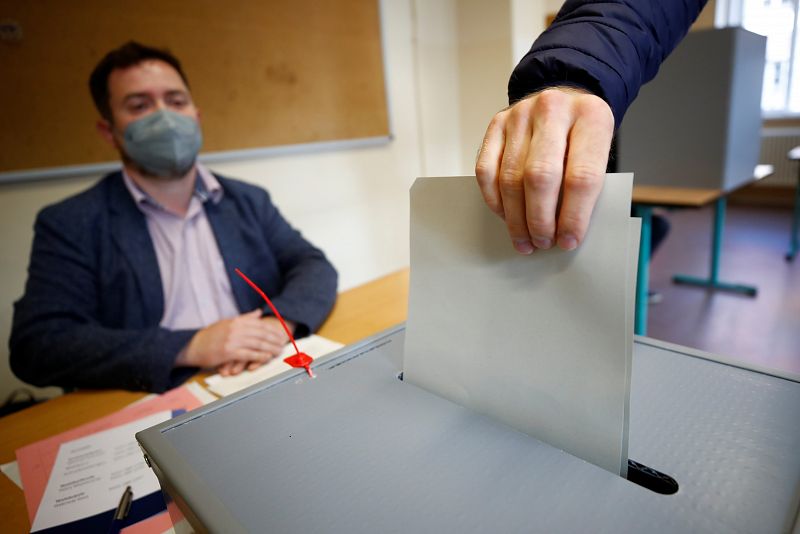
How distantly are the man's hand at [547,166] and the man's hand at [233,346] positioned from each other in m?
0.63

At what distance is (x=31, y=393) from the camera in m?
1.59

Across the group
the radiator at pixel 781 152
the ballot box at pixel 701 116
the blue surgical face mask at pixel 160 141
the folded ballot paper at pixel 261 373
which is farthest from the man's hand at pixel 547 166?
the radiator at pixel 781 152

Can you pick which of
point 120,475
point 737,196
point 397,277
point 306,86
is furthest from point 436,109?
point 737,196

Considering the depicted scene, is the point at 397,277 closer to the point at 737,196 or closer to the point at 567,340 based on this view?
the point at 567,340

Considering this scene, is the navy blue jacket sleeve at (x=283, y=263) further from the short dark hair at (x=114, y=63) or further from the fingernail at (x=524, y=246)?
the fingernail at (x=524, y=246)

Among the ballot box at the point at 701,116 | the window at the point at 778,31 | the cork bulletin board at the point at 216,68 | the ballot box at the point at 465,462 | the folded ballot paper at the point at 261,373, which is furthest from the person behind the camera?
the window at the point at 778,31

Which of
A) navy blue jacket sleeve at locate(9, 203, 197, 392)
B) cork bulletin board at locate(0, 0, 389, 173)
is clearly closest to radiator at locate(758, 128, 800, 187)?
cork bulletin board at locate(0, 0, 389, 173)

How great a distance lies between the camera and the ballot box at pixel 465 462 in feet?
1.02

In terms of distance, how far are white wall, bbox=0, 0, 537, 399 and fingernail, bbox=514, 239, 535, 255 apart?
175 centimetres

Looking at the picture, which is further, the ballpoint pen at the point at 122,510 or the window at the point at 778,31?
the window at the point at 778,31

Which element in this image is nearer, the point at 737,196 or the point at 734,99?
the point at 734,99

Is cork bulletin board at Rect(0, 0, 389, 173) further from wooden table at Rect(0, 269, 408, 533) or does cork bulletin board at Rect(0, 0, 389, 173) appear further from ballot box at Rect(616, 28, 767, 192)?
ballot box at Rect(616, 28, 767, 192)

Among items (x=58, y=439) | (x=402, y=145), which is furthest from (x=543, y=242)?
(x=402, y=145)

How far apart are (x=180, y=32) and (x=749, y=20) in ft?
16.7
